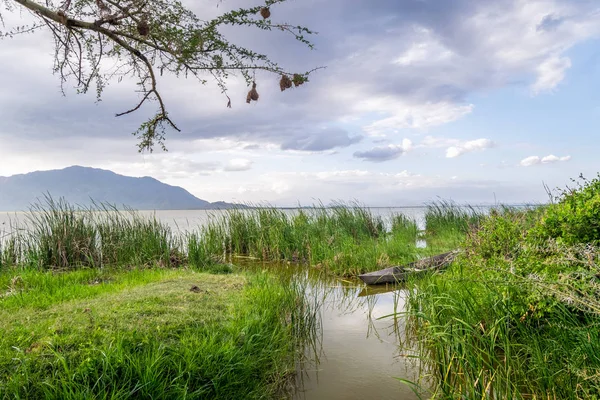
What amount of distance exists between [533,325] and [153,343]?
368 centimetres

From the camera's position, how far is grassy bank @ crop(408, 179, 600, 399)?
3.00 metres

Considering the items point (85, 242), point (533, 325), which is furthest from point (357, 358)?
point (85, 242)

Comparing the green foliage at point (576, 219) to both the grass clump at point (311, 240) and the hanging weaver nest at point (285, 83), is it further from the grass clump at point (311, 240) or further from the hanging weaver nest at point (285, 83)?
Answer: the grass clump at point (311, 240)

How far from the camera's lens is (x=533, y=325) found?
390 centimetres

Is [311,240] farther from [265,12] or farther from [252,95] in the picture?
[265,12]

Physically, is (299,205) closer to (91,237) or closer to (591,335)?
(91,237)

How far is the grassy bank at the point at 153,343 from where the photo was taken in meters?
2.80

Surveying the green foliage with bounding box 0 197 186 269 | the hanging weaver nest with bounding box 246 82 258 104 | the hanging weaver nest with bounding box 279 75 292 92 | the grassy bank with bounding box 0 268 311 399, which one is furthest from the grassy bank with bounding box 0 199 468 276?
the hanging weaver nest with bounding box 279 75 292 92

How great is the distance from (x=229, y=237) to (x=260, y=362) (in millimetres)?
9599

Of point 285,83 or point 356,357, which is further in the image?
point 356,357

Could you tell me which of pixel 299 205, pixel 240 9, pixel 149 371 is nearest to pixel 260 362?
pixel 149 371

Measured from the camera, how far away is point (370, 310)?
631 cm

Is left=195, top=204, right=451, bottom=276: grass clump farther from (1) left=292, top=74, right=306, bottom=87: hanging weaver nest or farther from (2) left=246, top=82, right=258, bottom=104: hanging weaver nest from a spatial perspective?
(1) left=292, top=74, right=306, bottom=87: hanging weaver nest

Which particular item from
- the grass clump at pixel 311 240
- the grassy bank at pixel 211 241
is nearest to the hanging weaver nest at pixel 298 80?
the grassy bank at pixel 211 241
